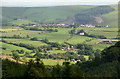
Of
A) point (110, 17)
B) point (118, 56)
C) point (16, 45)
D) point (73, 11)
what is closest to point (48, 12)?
point (73, 11)

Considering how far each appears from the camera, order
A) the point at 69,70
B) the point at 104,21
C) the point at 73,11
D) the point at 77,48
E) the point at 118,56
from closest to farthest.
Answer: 1. the point at 69,70
2. the point at 118,56
3. the point at 77,48
4. the point at 104,21
5. the point at 73,11

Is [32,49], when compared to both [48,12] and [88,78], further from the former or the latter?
[48,12]

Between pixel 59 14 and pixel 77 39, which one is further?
pixel 59 14

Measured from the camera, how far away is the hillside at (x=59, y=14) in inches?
5192

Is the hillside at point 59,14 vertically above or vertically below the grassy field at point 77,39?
above

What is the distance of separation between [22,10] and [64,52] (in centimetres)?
12434

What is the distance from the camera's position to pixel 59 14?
162250 mm

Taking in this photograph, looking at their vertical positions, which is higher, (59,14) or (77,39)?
(59,14)

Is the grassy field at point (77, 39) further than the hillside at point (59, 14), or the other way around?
the hillside at point (59, 14)

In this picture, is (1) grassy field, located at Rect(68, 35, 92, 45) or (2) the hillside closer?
(1) grassy field, located at Rect(68, 35, 92, 45)

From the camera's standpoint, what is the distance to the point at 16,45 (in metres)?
66.7

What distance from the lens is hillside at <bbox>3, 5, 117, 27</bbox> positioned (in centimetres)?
13188

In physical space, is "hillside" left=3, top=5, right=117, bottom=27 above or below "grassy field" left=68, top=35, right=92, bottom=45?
above

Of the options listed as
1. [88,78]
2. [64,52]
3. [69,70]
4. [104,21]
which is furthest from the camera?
[104,21]
